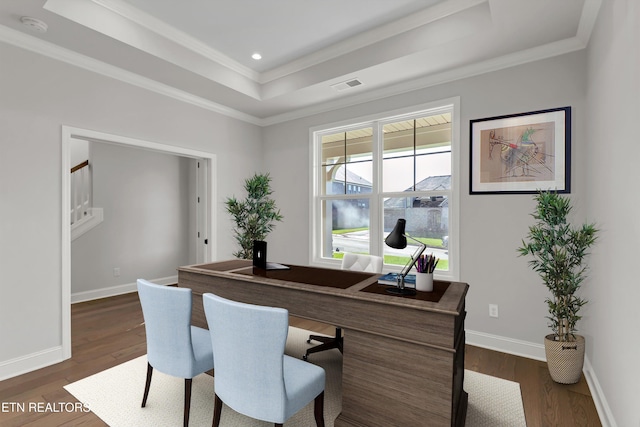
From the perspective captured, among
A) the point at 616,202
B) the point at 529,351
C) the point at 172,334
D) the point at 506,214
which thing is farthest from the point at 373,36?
the point at 529,351

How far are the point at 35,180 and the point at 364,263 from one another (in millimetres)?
3094

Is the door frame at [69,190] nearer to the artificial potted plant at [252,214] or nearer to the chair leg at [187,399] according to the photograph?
the artificial potted plant at [252,214]

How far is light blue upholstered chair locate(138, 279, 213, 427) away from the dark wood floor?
0.63 meters

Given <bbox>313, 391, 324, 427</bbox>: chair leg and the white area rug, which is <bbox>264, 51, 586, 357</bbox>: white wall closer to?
the white area rug

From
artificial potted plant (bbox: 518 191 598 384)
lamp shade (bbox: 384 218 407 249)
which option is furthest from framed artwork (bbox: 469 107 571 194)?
lamp shade (bbox: 384 218 407 249)

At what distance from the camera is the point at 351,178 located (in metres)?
4.36

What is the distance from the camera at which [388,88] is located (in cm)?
380

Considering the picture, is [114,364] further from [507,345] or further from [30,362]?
[507,345]

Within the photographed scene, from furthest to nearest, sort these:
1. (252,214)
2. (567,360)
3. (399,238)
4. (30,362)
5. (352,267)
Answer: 1. (252,214)
2. (352,267)
3. (30,362)
4. (567,360)
5. (399,238)

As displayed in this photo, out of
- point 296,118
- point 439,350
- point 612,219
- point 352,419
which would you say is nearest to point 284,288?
point 352,419

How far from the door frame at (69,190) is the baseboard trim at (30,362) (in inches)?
2.4

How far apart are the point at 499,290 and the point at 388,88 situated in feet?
8.34

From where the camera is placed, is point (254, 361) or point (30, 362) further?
point (30, 362)

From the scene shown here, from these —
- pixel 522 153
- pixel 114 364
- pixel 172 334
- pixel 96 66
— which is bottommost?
pixel 114 364
